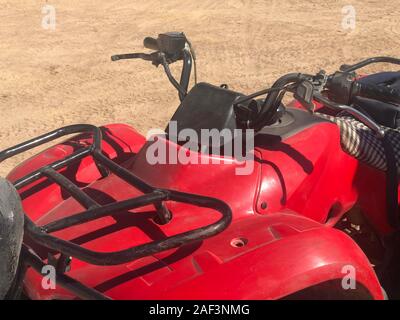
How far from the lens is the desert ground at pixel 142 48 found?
6.23 m

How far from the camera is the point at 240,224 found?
2059 mm

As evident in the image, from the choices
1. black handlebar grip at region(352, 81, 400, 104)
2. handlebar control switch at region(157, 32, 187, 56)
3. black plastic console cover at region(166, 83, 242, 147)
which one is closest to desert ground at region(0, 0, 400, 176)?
handlebar control switch at region(157, 32, 187, 56)

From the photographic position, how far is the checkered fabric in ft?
8.01

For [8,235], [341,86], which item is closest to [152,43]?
[341,86]

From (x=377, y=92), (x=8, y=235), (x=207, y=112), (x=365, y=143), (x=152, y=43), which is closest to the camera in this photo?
(x=8, y=235)

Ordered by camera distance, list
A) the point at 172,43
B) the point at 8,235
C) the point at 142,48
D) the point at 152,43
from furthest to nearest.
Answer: the point at 142,48 < the point at 152,43 < the point at 172,43 < the point at 8,235

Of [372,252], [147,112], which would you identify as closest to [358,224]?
[372,252]

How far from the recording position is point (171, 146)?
7.26 feet

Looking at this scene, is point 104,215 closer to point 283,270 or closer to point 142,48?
point 283,270

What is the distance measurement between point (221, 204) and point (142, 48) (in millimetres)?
6320

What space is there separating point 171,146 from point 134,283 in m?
0.62

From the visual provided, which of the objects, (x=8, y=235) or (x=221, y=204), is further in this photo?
(x=221, y=204)

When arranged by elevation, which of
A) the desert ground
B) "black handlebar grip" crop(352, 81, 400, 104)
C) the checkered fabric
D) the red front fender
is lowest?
the desert ground

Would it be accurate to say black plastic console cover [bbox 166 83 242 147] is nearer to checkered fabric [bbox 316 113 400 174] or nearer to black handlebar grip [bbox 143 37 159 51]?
checkered fabric [bbox 316 113 400 174]
